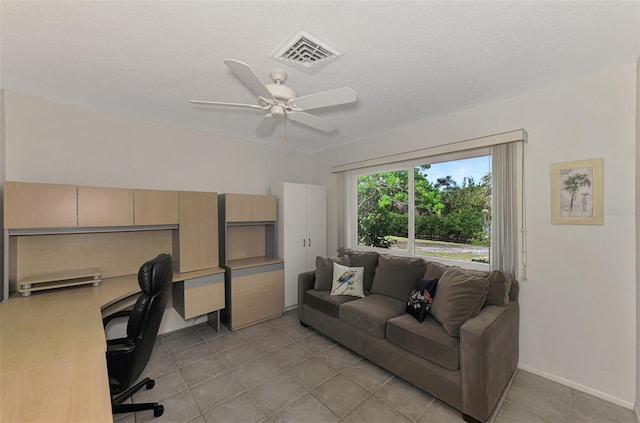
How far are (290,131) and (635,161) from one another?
3.27m

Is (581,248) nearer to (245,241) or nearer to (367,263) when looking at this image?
A: (367,263)

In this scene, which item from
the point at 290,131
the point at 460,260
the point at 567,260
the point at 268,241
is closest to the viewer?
the point at 567,260

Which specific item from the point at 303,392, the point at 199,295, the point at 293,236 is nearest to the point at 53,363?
the point at 303,392

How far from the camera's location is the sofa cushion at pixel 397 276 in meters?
2.88

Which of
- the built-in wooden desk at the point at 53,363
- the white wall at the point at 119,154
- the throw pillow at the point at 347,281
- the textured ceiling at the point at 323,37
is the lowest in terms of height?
the throw pillow at the point at 347,281

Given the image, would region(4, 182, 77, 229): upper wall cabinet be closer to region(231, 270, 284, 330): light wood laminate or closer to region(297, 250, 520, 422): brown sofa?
region(231, 270, 284, 330): light wood laminate

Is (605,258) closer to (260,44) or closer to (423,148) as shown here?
(423,148)

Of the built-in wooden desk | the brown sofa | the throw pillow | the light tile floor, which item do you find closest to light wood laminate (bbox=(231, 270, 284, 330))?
the light tile floor

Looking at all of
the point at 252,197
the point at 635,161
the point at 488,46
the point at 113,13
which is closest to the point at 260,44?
the point at 113,13

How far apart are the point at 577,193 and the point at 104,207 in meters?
4.26

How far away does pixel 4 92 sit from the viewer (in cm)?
231

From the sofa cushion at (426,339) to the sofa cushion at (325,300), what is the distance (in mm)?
687

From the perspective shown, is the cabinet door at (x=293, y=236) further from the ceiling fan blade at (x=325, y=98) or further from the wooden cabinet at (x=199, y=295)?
the ceiling fan blade at (x=325, y=98)

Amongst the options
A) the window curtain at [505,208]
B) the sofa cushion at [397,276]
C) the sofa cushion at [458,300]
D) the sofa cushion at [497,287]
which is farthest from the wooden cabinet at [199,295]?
the window curtain at [505,208]
